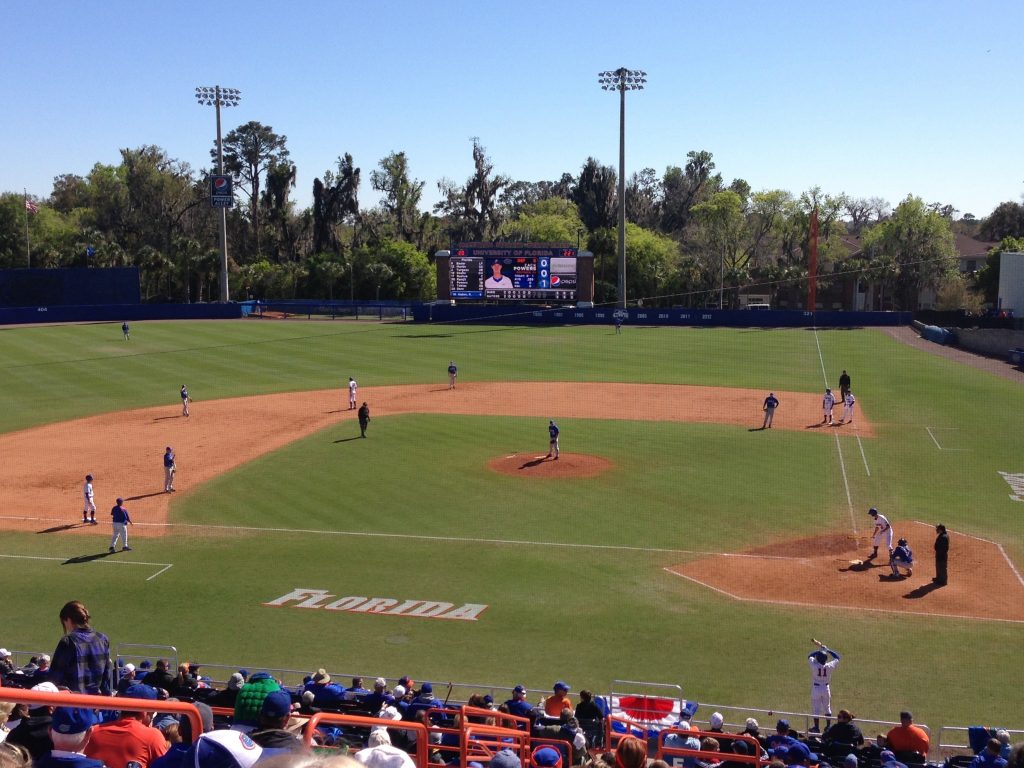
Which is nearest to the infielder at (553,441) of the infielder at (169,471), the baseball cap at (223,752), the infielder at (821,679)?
the infielder at (169,471)

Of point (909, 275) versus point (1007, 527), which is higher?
point (909, 275)

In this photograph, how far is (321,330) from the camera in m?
76.5

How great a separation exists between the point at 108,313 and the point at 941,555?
79.7 metres

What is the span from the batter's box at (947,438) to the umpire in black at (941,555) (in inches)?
576

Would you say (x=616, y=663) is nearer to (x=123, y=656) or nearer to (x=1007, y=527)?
(x=123, y=656)

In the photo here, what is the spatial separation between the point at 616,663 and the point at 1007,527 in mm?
13269

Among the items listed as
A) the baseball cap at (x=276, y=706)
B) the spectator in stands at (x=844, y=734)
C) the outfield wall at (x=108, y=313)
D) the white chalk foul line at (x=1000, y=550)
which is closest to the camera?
the baseball cap at (x=276, y=706)

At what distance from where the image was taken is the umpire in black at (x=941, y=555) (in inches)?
757

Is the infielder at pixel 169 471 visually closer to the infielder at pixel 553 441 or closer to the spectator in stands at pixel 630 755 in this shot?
the infielder at pixel 553 441

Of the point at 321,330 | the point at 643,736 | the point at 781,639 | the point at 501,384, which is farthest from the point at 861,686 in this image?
the point at 321,330

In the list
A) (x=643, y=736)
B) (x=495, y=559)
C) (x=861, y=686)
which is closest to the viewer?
(x=643, y=736)

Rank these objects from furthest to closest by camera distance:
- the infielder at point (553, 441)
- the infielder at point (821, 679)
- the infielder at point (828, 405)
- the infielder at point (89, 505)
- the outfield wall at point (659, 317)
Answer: the outfield wall at point (659, 317) < the infielder at point (828, 405) < the infielder at point (553, 441) < the infielder at point (89, 505) < the infielder at point (821, 679)

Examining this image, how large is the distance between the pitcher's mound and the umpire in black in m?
11.2

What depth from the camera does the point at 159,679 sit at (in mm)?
11781
